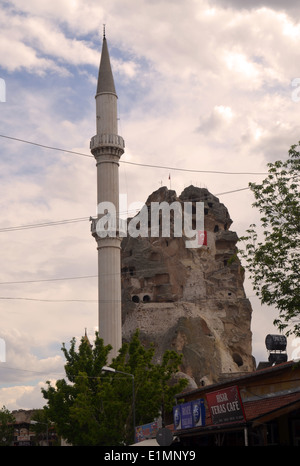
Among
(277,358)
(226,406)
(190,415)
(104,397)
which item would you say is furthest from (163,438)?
(277,358)

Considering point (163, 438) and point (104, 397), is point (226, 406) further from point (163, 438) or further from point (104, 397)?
point (104, 397)

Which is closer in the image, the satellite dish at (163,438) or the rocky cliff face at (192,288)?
the satellite dish at (163,438)

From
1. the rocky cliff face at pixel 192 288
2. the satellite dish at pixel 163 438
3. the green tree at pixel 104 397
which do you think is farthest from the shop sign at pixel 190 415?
the rocky cliff face at pixel 192 288

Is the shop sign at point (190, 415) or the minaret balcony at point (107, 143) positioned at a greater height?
the minaret balcony at point (107, 143)

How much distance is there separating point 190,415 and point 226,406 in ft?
15.6

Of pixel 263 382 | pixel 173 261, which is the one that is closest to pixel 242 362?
pixel 173 261

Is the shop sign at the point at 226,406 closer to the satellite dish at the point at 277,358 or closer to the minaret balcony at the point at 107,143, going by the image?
the satellite dish at the point at 277,358

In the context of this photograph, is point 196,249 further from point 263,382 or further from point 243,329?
point 263,382

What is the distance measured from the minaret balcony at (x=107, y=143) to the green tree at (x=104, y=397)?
938 inches

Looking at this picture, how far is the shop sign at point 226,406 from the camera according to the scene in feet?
99.9

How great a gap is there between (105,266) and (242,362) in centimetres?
5200

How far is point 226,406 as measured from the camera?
3142 cm

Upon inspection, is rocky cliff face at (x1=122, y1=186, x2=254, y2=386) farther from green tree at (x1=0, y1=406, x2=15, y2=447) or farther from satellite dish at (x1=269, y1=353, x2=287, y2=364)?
satellite dish at (x1=269, y1=353, x2=287, y2=364)

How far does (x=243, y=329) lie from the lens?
117125mm
